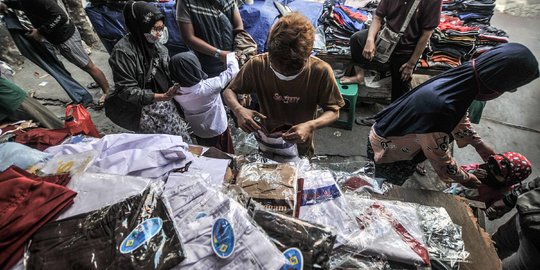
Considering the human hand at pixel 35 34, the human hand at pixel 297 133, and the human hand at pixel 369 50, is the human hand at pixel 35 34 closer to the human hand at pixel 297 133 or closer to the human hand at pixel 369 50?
the human hand at pixel 297 133

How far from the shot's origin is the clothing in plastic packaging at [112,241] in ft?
2.69

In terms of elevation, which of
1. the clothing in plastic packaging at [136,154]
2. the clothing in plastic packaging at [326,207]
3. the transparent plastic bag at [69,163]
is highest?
the transparent plastic bag at [69,163]

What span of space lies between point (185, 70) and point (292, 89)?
0.91 meters

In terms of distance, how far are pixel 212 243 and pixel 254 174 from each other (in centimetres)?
47

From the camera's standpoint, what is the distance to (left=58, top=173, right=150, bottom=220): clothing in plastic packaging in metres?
0.98

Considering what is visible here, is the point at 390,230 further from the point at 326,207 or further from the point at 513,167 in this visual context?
the point at 513,167

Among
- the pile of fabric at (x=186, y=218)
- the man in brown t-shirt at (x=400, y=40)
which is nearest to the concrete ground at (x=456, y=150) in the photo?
the man in brown t-shirt at (x=400, y=40)

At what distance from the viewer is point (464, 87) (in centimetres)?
176

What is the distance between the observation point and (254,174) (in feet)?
4.27

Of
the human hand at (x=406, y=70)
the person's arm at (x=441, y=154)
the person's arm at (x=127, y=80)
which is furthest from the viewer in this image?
the human hand at (x=406, y=70)

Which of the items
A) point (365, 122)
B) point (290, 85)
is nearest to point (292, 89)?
point (290, 85)

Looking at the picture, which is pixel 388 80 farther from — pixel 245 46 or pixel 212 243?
pixel 212 243

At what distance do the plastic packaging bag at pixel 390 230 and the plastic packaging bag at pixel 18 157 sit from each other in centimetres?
144

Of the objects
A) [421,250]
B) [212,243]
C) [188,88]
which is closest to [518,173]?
[421,250]
